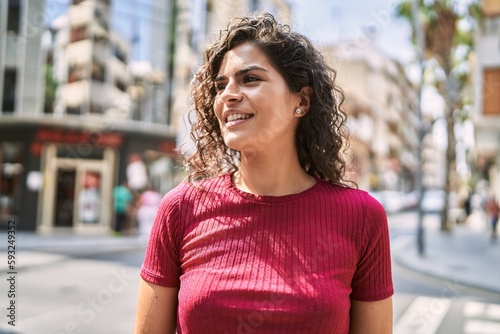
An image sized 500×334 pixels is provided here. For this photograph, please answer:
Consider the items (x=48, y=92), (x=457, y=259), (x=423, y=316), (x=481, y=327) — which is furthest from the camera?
(x=48, y=92)

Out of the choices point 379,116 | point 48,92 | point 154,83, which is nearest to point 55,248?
point 48,92

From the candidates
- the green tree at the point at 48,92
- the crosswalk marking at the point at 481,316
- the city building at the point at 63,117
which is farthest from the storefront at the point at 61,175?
the crosswalk marking at the point at 481,316

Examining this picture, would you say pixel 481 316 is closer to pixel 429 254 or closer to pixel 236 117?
pixel 236 117

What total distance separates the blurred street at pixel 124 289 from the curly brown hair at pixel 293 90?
4.63 meters

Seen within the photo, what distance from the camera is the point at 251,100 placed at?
1.60m

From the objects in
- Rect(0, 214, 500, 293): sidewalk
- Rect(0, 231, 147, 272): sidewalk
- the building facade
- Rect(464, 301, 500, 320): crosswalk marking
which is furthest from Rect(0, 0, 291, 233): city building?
the building facade

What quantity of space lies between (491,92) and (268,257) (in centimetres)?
1910

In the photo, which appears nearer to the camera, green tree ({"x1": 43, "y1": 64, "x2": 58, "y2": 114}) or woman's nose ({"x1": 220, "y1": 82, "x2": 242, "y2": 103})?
woman's nose ({"x1": 220, "y1": 82, "x2": 242, "y2": 103})

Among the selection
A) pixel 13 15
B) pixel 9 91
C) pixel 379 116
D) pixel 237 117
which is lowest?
pixel 237 117

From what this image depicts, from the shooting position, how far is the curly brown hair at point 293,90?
1669 millimetres

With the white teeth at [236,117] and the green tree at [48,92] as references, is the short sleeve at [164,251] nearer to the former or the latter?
the white teeth at [236,117]

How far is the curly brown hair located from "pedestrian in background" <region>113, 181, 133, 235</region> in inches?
652

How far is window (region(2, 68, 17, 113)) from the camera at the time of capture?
64.6 feet

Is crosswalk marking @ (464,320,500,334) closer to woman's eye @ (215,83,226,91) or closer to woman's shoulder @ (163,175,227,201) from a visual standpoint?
woman's shoulder @ (163,175,227,201)
